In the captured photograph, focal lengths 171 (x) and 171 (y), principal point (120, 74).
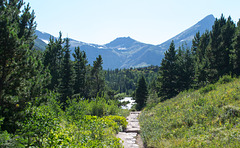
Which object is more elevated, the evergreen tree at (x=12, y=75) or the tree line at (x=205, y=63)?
the tree line at (x=205, y=63)

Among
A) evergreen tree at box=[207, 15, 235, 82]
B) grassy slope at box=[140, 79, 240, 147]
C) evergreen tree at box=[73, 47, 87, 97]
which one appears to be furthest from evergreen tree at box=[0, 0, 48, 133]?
evergreen tree at box=[73, 47, 87, 97]

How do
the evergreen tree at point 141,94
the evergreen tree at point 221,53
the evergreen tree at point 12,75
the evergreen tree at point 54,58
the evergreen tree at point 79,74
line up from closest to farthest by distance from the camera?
the evergreen tree at point 12,75
the evergreen tree at point 221,53
the evergreen tree at point 54,58
the evergreen tree at point 79,74
the evergreen tree at point 141,94

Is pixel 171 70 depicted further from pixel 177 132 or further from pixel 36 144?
pixel 36 144

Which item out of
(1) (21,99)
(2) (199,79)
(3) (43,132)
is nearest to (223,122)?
(3) (43,132)

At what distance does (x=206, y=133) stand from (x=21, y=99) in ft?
20.4

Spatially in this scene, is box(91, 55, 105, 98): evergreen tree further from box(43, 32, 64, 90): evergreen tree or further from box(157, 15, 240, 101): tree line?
box(157, 15, 240, 101): tree line

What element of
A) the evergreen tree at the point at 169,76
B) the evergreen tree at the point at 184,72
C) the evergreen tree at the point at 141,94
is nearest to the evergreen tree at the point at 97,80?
the evergreen tree at the point at 141,94

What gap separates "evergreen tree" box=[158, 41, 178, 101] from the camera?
28.6 m

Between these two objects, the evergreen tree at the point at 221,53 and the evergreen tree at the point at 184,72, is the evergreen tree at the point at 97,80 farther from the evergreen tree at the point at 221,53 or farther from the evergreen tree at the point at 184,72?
the evergreen tree at the point at 221,53

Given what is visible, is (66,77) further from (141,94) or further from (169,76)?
(169,76)

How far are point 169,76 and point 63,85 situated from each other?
17.8m

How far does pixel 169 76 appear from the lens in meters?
28.9

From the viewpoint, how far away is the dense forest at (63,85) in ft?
14.4

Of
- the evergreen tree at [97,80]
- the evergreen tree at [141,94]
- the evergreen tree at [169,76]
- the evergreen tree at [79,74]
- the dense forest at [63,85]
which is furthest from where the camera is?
the evergreen tree at [141,94]
